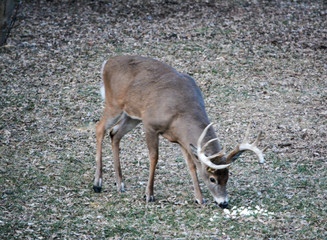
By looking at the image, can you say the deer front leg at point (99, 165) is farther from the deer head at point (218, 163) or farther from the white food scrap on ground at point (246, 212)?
the white food scrap on ground at point (246, 212)

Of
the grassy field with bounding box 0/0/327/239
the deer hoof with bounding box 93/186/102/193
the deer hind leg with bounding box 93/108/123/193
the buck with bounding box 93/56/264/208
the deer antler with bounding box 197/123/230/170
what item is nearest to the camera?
the grassy field with bounding box 0/0/327/239

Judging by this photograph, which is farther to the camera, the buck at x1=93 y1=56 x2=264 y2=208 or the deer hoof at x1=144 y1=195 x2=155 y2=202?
the deer hoof at x1=144 y1=195 x2=155 y2=202

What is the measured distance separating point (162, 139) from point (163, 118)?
242 cm

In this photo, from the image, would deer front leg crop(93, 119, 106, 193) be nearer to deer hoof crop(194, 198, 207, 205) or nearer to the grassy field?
the grassy field

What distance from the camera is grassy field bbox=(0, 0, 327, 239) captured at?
6.43 m

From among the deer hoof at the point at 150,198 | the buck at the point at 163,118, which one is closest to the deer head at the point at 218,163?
the buck at the point at 163,118

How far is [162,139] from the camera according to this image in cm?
952

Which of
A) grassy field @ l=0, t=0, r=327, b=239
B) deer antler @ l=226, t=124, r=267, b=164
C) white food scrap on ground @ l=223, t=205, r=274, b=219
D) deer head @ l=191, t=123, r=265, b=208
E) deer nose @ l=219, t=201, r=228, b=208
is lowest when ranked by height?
grassy field @ l=0, t=0, r=327, b=239

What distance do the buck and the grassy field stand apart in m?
0.40

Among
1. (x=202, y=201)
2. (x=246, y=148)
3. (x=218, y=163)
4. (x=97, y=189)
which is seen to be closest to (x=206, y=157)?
(x=218, y=163)

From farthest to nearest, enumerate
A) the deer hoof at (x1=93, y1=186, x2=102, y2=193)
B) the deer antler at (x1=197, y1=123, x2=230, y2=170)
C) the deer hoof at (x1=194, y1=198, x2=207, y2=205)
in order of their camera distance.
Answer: the deer hoof at (x1=93, y1=186, x2=102, y2=193), the deer hoof at (x1=194, y1=198, x2=207, y2=205), the deer antler at (x1=197, y1=123, x2=230, y2=170)

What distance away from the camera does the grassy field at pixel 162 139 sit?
21.1ft


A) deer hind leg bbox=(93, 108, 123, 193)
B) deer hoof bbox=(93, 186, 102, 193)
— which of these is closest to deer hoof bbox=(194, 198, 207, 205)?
deer hoof bbox=(93, 186, 102, 193)

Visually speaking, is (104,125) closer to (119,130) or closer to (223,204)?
(119,130)
